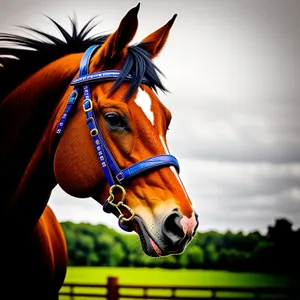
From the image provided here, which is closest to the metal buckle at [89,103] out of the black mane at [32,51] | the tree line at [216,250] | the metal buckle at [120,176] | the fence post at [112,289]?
the metal buckle at [120,176]

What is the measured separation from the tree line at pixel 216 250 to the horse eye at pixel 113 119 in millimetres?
5177

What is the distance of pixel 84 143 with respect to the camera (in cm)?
152

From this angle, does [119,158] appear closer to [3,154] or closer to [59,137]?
[59,137]

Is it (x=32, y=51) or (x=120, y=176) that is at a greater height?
(x=32, y=51)

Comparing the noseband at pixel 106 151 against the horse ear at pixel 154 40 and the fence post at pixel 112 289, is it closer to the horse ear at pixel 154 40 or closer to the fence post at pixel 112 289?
the horse ear at pixel 154 40

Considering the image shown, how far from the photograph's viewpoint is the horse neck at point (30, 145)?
5.43ft

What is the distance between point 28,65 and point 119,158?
0.59 meters

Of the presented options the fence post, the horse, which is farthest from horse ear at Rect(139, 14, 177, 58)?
the fence post

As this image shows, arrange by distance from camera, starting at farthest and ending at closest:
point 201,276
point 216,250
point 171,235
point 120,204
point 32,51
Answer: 1. point 201,276
2. point 216,250
3. point 32,51
4. point 120,204
5. point 171,235

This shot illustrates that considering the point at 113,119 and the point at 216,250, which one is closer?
the point at 113,119

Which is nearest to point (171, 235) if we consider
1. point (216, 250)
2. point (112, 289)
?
point (112, 289)

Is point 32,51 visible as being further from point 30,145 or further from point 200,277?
point 200,277

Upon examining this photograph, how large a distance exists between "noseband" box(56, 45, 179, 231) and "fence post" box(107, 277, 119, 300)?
14.3 ft

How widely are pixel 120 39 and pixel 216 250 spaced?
6.54 meters
